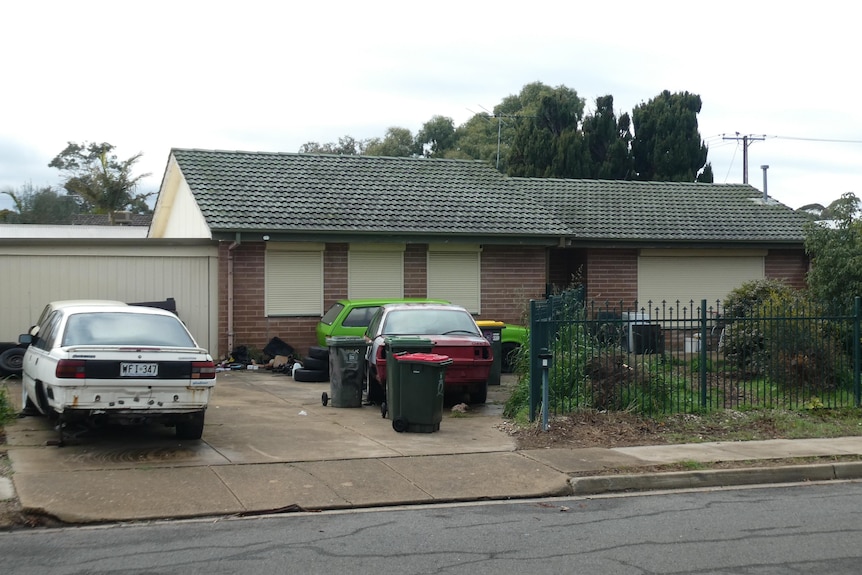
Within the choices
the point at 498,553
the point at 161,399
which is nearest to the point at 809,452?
the point at 498,553

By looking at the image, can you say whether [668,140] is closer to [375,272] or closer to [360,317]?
[375,272]

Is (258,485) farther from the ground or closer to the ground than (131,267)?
closer to the ground

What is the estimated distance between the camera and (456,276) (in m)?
21.7

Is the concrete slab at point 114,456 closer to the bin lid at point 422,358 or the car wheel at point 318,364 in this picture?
the bin lid at point 422,358

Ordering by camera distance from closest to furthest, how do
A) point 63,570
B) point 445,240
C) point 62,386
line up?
point 63,570 → point 62,386 → point 445,240

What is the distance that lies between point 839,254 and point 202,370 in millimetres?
12137

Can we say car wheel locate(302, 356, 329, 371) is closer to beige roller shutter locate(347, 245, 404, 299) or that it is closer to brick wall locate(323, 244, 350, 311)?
brick wall locate(323, 244, 350, 311)

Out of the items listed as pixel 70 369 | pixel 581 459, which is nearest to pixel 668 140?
pixel 581 459

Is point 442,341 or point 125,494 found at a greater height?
point 442,341

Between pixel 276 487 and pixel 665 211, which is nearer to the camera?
pixel 276 487

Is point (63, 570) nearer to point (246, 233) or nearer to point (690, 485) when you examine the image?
point (690, 485)

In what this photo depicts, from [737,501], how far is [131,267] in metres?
13.6

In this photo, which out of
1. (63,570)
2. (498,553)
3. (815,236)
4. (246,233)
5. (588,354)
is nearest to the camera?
(63,570)

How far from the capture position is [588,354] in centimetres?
1260
